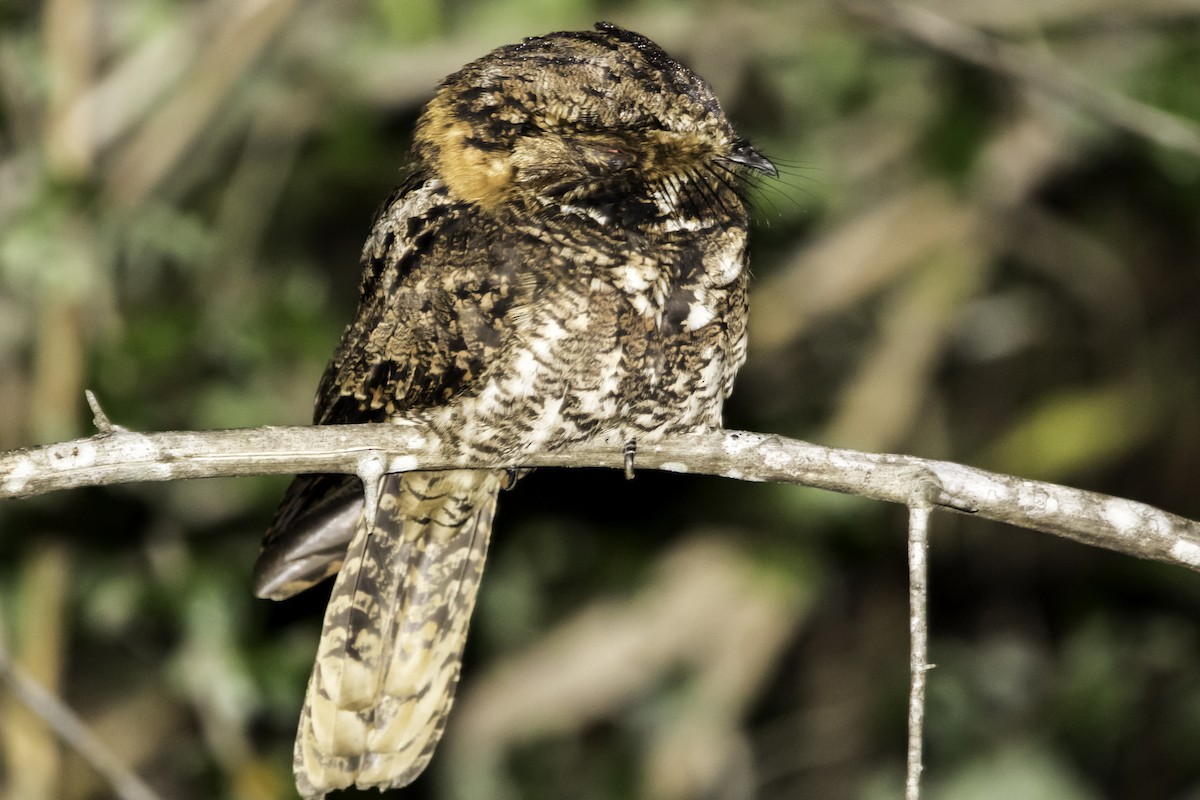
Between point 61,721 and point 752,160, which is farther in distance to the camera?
point 61,721

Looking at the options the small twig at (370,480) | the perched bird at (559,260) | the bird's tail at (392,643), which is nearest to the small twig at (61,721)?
the bird's tail at (392,643)

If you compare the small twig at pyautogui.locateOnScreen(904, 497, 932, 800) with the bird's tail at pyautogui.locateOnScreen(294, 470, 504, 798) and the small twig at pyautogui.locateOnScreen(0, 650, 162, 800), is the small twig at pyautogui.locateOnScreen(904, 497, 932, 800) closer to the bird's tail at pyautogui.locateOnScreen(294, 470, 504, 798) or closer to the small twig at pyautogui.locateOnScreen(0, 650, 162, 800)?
the bird's tail at pyautogui.locateOnScreen(294, 470, 504, 798)

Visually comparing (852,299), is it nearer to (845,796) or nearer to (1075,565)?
(1075,565)

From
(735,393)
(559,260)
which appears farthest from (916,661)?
(735,393)

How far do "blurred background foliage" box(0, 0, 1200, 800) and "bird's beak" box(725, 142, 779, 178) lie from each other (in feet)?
4.53

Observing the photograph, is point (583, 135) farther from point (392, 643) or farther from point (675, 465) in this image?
point (392, 643)

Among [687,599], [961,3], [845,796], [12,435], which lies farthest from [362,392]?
[845,796]

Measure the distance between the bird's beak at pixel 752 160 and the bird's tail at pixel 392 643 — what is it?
0.79 m

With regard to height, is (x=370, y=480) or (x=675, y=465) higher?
(x=675, y=465)

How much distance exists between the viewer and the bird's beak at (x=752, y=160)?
2480mm

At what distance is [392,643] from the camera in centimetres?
291

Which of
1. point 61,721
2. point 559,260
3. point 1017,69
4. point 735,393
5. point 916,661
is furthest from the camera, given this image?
point 735,393

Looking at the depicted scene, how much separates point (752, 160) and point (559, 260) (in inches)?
15.5

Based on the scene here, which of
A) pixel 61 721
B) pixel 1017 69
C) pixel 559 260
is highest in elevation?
pixel 1017 69
